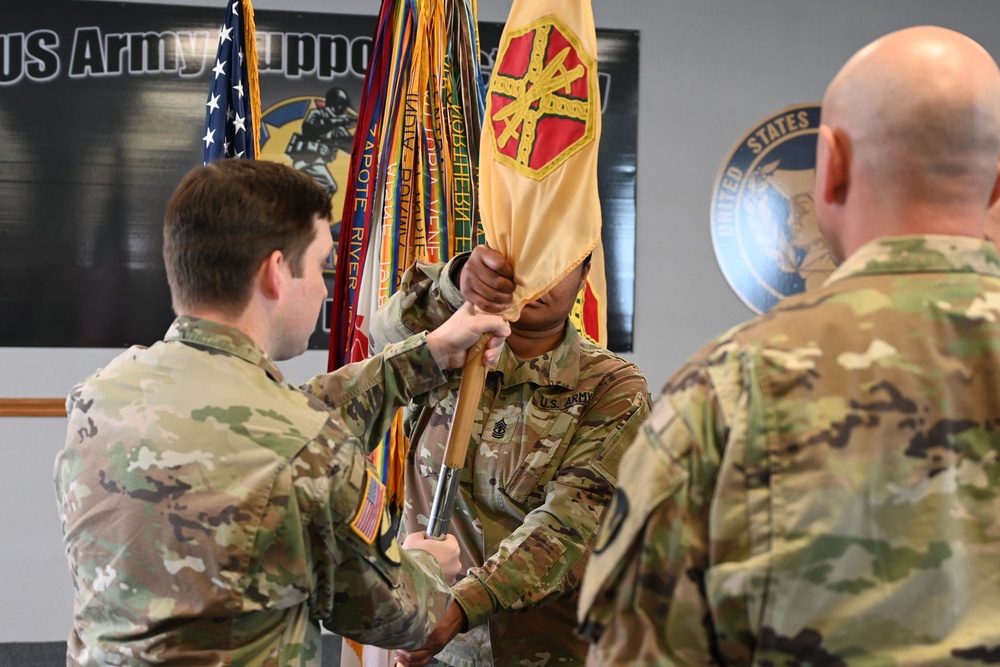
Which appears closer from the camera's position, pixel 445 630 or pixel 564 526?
pixel 445 630

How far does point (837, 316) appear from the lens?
0.88 m

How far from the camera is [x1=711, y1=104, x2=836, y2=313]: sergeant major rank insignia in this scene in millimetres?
4090

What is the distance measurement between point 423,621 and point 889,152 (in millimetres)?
912

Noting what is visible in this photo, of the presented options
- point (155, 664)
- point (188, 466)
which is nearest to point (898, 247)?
point (188, 466)

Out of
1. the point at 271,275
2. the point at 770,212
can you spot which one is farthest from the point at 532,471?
the point at 770,212

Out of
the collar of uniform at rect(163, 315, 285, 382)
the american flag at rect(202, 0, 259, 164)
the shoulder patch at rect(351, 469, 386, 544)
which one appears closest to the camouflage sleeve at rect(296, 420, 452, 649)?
the shoulder patch at rect(351, 469, 386, 544)

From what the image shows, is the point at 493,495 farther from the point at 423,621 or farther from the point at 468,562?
the point at 423,621

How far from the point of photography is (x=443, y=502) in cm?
166

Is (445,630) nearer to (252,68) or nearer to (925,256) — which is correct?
(925,256)

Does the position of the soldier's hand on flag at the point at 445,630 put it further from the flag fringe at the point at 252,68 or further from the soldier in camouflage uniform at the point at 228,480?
the flag fringe at the point at 252,68

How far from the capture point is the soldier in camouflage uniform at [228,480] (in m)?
1.17

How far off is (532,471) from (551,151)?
59 cm

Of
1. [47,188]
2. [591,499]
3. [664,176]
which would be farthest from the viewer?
[664,176]

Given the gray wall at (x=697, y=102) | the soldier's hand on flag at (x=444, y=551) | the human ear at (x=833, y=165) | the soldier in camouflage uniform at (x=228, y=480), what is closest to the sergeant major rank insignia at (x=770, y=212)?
the gray wall at (x=697, y=102)
